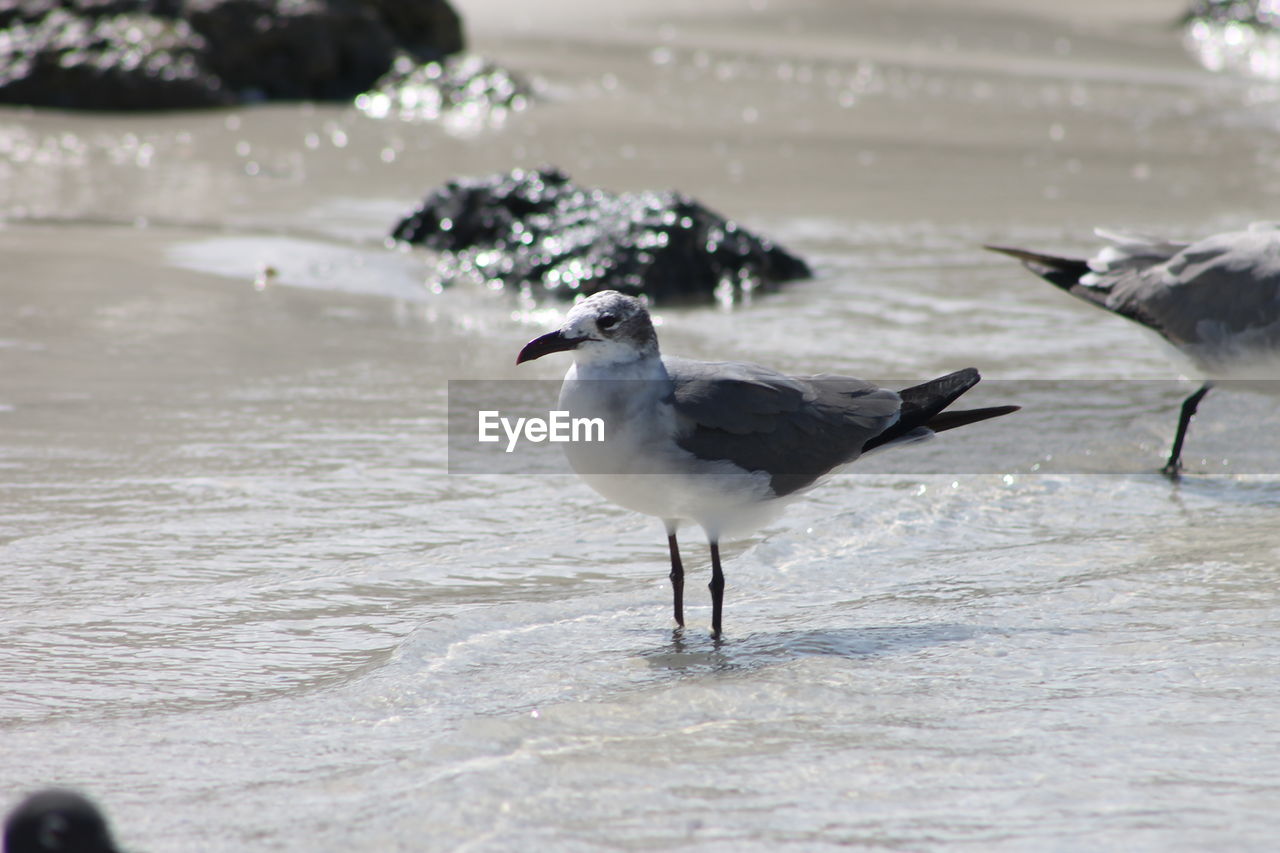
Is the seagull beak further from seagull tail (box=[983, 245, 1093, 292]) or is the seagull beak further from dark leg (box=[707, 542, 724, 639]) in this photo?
seagull tail (box=[983, 245, 1093, 292])

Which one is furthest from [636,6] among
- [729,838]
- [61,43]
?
[729,838]

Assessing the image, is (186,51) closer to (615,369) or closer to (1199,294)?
(1199,294)

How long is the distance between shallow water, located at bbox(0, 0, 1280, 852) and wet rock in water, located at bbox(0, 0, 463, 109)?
7.59 ft

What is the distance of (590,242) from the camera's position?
8.52m

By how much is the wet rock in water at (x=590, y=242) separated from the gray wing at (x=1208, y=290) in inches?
104

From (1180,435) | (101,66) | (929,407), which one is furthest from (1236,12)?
(929,407)

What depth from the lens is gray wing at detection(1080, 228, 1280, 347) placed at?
573 centimetres

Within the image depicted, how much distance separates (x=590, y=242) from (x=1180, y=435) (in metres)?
3.75

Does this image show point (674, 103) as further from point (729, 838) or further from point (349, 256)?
point (729, 838)

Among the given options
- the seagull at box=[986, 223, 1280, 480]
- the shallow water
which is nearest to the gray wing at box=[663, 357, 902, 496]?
the shallow water

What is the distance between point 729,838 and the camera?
3023 millimetres

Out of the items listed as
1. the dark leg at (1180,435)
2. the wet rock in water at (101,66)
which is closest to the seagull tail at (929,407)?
the dark leg at (1180,435)

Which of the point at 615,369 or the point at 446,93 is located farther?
the point at 446,93

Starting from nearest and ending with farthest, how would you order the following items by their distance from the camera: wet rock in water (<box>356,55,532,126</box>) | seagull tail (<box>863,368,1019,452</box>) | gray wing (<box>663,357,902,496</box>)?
1. gray wing (<box>663,357,902,496</box>)
2. seagull tail (<box>863,368,1019,452</box>)
3. wet rock in water (<box>356,55,532,126</box>)
